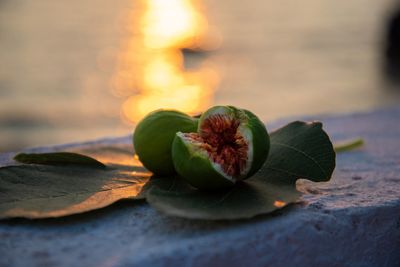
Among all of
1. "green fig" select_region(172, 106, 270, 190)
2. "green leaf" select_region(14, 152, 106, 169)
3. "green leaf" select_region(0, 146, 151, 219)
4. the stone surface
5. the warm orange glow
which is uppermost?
"green fig" select_region(172, 106, 270, 190)

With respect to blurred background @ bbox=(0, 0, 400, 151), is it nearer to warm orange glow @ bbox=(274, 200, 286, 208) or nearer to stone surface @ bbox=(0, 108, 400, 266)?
stone surface @ bbox=(0, 108, 400, 266)

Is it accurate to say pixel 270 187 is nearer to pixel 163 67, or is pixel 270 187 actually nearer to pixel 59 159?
pixel 59 159

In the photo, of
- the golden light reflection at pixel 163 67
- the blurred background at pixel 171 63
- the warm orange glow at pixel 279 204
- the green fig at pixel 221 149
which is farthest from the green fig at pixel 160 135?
the golden light reflection at pixel 163 67

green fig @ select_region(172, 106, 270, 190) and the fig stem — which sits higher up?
green fig @ select_region(172, 106, 270, 190)

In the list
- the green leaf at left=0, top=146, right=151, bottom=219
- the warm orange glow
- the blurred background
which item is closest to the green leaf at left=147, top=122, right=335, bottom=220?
the warm orange glow

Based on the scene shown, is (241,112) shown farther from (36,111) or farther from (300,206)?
(36,111)

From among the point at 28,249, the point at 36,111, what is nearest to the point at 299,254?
the point at 28,249

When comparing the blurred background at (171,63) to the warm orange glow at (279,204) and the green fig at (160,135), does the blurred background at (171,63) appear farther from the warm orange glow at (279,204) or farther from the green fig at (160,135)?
the warm orange glow at (279,204)

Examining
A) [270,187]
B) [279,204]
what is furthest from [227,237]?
[270,187]
